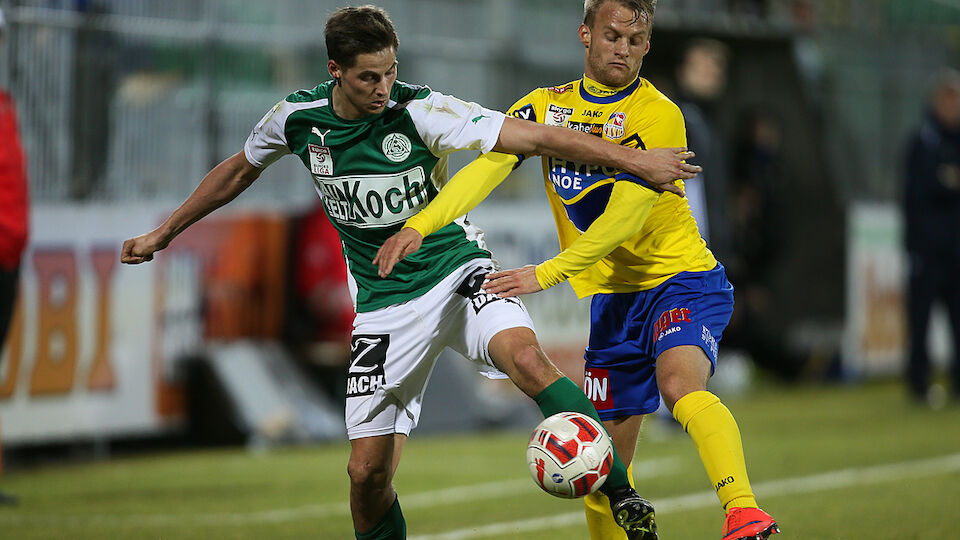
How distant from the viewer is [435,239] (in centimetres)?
548

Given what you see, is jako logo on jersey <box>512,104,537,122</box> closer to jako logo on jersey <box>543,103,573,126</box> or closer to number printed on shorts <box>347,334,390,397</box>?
jako logo on jersey <box>543,103,573,126</box>

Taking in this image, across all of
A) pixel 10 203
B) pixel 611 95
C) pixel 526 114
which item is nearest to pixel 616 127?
pixel 611 95

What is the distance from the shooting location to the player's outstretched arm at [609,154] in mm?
4973

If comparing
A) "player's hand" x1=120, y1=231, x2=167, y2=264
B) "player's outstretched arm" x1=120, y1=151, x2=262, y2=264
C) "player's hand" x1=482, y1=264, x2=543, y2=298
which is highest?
"player's outstretched arm" x1=120, y1=151, x2=262, y2=264

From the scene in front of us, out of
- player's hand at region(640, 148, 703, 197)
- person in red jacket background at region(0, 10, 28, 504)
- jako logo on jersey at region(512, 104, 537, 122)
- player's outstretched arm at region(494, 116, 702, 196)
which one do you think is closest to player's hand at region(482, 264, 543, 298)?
player's outstretched arm at region(494, 116, 702, 196)

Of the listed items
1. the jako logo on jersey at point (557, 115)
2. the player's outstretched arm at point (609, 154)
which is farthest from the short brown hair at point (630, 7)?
the player's outstretched arm at point (609, 154)

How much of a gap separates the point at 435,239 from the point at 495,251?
6.58m

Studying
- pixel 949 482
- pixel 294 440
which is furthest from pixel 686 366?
pixel 294 440

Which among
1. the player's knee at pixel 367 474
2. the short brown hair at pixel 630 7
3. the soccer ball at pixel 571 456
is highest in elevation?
the short brown hair at pixel 630 7

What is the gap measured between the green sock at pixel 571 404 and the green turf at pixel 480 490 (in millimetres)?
1530

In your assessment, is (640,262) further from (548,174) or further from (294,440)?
(294,440)

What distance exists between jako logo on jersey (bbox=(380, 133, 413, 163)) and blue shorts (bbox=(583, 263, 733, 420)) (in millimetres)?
1002

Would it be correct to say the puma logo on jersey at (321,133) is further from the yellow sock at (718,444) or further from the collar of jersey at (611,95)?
the yellow sock at (718,444)

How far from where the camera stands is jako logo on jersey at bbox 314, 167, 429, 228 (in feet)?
17.3
